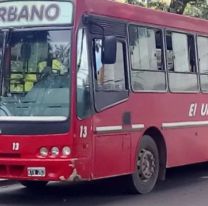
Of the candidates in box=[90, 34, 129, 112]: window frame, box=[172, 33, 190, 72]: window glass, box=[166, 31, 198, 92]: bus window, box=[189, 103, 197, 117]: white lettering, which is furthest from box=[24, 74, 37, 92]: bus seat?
box=[189, 103, 197, 117]: white lettering

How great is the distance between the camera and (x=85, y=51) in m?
10.0

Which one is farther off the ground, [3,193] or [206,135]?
[206,135]

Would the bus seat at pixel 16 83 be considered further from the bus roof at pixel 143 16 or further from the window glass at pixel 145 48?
the window glass at pixel 145 48

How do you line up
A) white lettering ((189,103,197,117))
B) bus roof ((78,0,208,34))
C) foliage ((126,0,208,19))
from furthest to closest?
foliage ((126,0,208,19)) → white lettering ((189,103,197,117)) → bus roof ((78,0,208,34))

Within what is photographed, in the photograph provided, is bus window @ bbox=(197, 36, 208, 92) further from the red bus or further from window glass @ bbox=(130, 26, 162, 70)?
the red bus

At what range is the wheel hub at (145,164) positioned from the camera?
37.4 ft

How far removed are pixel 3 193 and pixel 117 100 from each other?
2708 mm

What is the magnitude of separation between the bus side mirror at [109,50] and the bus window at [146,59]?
1.10 metres

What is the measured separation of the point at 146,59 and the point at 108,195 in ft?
7.57

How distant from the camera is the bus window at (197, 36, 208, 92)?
13.4m

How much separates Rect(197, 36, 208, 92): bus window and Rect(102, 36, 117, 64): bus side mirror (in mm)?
3519

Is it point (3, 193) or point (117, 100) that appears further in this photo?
point (3, 193)

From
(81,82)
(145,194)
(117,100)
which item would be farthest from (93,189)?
(81,82)

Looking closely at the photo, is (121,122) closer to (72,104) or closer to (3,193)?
(72,104)
